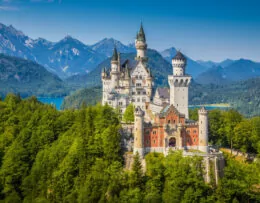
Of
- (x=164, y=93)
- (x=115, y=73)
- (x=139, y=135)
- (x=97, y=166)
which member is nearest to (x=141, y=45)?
(x=115, y=73)

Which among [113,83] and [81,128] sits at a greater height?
[113,83]

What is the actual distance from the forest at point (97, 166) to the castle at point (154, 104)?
3.24m

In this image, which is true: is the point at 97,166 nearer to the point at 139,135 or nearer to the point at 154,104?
the point at 139,135

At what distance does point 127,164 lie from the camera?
59.8 m

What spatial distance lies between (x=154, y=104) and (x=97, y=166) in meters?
22.9

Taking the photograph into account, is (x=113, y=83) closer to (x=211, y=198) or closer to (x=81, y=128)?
(x=81, y=128)

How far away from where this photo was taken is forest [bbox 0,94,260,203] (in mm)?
56188

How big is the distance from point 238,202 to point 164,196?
1095cm

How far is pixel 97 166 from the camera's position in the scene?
59406 millimetres

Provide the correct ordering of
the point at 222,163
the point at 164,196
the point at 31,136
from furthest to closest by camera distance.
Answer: the point at 31,136 < the point at 222,163 < the point at 164,196

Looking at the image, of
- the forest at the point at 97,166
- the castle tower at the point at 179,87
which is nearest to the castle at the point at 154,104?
the castle tower at the point at 179,87

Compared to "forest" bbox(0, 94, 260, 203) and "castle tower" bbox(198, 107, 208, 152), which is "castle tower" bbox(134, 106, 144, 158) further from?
"castle tower" bbox(198, 107, 208, 152)

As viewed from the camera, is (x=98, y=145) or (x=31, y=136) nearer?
(x=98, y=145)

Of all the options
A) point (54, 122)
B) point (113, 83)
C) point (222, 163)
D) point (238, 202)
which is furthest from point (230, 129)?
point (54, 122)
